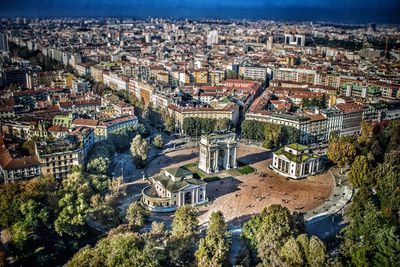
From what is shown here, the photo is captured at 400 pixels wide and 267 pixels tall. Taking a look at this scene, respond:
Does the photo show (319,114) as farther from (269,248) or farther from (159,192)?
(269,248)

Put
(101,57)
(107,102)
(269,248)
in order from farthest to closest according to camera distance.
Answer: (101,57), (107,102), (269,248)

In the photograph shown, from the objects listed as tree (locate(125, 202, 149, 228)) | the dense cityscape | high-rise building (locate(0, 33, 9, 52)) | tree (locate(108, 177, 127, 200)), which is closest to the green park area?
the dense cityscape

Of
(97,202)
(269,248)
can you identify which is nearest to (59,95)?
(97,202)

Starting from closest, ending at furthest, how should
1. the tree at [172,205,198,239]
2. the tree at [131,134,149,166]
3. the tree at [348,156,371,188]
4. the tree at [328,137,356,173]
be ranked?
the tree at [172,205,198,239] < the tree at [348,156,371,188] < the tree at [131,134,149,166] < the tree at [328,137,356,173]

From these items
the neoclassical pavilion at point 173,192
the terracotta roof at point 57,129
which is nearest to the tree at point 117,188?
the neoclassical pavilion at point 173,192

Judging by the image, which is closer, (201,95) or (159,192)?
(159,192)

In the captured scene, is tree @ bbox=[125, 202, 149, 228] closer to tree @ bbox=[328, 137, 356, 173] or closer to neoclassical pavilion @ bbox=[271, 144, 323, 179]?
neoclassical pavilion @ bbox=[271, 144, 323, 179]

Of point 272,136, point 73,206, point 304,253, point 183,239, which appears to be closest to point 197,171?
point 272,136

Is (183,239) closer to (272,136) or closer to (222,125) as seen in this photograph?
(272,136)
